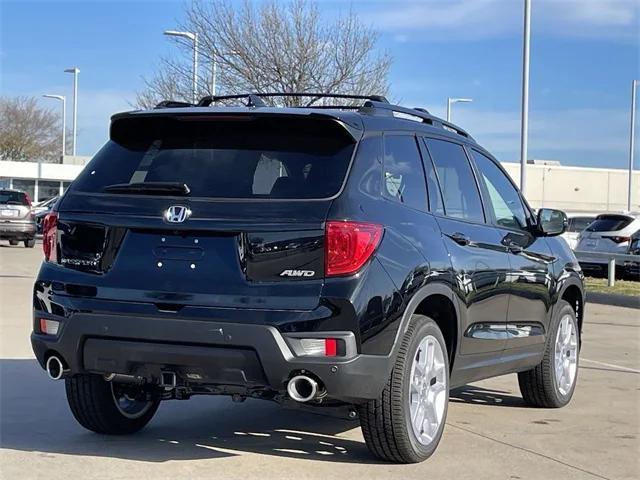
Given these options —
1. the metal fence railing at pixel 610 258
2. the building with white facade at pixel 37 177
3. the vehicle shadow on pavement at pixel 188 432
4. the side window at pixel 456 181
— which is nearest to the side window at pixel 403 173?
the side window at pixel 456 181

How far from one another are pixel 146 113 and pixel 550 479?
3.00 meters

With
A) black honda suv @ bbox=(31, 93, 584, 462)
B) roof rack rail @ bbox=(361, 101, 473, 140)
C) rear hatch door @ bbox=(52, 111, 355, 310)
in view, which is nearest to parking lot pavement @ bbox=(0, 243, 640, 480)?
black honda suv @ bbox=(31, 93, 584, 462)

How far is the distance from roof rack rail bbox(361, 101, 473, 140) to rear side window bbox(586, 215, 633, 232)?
16.5m

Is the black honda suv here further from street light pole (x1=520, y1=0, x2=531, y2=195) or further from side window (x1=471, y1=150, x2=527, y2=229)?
street light pole (x1=520, y1=0, x2=531, y2=195)

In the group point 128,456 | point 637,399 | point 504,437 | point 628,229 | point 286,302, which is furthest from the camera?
point 628,229

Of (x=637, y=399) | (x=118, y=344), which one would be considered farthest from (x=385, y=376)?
(x=637, y=399)

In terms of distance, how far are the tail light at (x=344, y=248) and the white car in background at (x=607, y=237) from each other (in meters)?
17.3

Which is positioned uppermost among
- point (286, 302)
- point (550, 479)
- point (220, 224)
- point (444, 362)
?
point (220, 224)

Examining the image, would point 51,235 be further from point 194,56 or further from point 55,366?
point 194,56

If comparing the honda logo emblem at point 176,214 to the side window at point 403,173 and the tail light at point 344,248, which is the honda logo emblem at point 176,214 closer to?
the tail light at point 344,248

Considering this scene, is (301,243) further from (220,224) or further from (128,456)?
(128,456)

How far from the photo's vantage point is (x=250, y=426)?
6.49 metres

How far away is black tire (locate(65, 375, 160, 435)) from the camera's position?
5832mm

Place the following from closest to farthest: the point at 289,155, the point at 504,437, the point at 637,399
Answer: the point at 289,155
the point at 504,437
the point at 637,399
